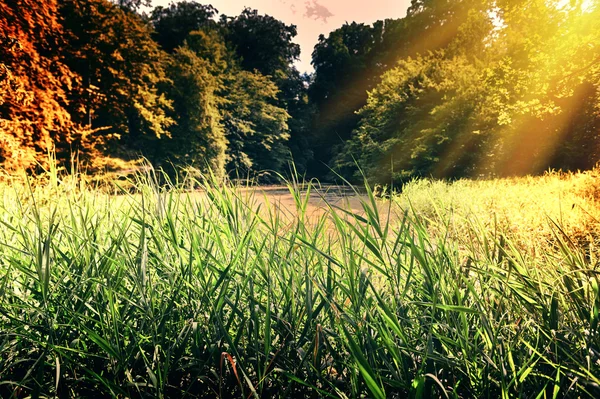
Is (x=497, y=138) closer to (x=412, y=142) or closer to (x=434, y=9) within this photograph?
(x=412, y=142)

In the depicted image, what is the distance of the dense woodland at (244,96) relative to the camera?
11.9 m

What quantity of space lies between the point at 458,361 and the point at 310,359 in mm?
428

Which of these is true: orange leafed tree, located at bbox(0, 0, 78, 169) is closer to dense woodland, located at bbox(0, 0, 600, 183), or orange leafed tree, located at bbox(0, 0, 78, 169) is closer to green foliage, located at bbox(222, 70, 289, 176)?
dense woodland, located at bbox(0, 0, 600, 183)

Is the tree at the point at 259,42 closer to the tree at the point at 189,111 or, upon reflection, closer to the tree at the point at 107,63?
the tree at the point at 189,111

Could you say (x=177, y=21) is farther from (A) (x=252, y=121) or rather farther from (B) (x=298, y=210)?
(B) (x=298, y=210)

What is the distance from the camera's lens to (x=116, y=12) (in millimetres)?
16578

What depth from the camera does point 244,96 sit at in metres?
31.8

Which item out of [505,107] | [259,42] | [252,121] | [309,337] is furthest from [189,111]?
[309,337]

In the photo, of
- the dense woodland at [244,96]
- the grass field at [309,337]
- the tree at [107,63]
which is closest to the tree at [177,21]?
the dense woodland at [244,96]

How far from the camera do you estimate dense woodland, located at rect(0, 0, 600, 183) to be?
1195cm

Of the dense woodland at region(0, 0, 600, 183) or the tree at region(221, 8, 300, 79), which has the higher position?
the tree at region(221, 8, 300, 79)

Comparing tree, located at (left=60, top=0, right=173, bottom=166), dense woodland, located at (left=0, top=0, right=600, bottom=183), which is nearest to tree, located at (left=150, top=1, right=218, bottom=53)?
dense woodland, located at (left=0, top=0, right=600, bottom=183)

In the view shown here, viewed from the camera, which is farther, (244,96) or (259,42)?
(259,42)

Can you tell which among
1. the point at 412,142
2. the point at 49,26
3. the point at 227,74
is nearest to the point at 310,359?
the point at 49,26
